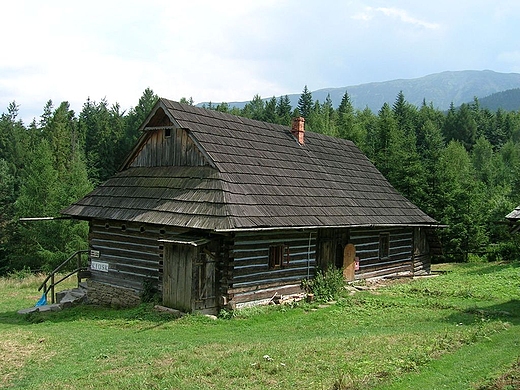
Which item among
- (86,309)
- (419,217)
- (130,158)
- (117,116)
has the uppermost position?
(117,116)

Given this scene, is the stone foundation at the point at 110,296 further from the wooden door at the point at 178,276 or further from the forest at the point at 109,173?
the forest at the point at 109,173

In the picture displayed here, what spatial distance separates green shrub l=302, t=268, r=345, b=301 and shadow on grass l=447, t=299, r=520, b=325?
4130mm

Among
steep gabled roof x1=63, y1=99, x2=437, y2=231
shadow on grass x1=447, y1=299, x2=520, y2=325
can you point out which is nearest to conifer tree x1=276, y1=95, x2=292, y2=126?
steep gabled roof x1=63, y1=99, x2=437, y2=231

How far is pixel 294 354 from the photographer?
9.09 meters

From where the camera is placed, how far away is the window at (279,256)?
15268 millimetres

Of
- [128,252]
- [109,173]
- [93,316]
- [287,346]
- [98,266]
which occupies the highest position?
[109,173]

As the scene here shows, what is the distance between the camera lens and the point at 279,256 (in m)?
15.5

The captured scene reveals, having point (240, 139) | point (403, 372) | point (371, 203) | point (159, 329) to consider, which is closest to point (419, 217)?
point (371, 203)

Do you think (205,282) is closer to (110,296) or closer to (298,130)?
(110,296)

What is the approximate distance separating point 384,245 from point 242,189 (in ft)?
26.8

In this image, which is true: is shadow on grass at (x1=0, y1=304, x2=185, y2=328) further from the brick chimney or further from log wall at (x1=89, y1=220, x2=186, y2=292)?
the brick chimney

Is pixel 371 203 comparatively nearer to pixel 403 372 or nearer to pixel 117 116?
pixel 403 372

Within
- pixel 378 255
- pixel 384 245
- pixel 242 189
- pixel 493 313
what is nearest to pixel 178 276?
pixel 242 189

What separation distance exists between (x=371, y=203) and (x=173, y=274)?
911 centimetres
